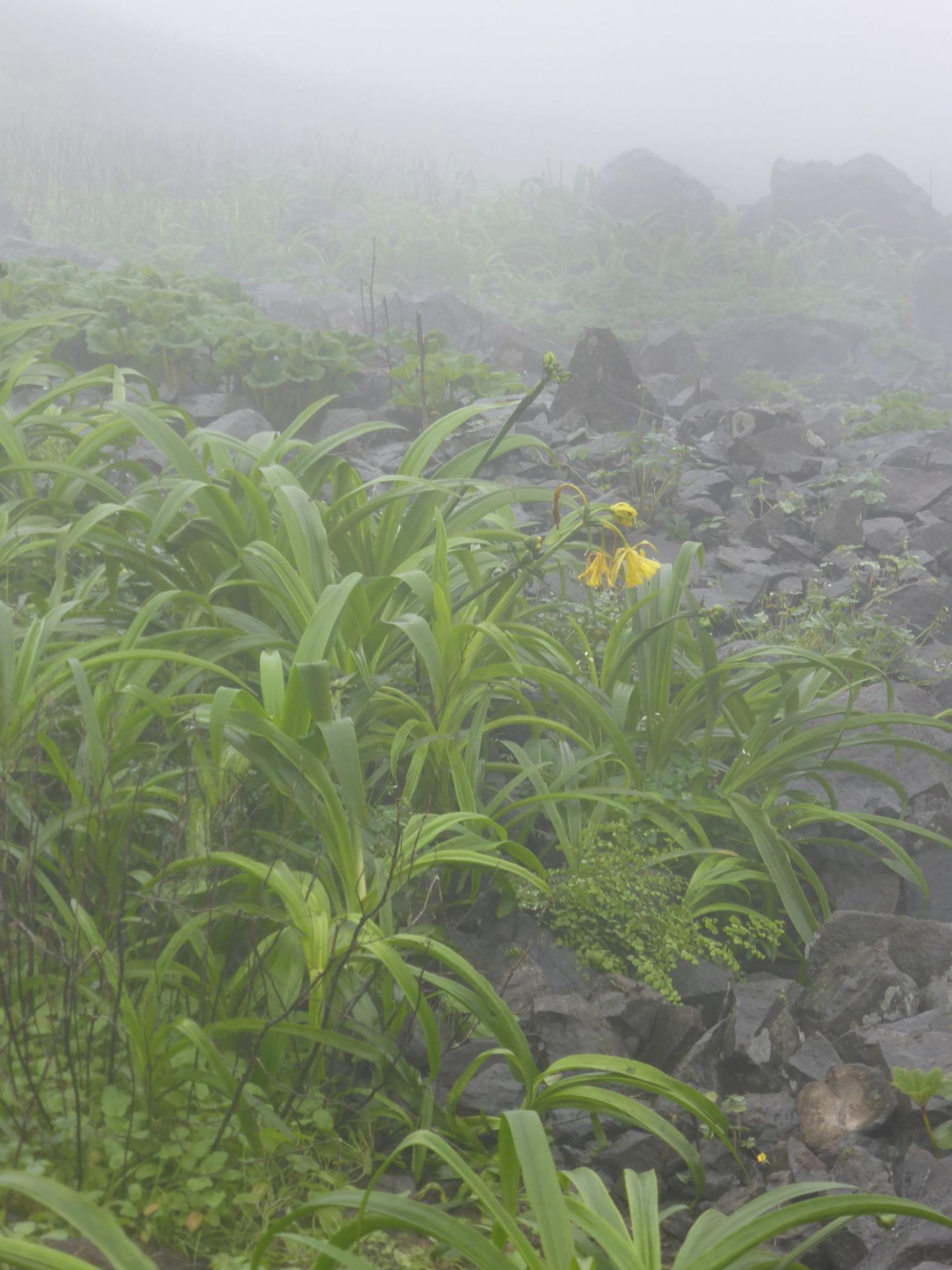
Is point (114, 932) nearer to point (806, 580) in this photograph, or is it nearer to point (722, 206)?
point (806, 580)

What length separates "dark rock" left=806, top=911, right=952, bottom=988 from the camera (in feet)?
7.05

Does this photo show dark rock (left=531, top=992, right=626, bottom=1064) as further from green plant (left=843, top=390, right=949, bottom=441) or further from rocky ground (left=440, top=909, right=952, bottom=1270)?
green plant (left=843, top=390, right=949, bottom=441)

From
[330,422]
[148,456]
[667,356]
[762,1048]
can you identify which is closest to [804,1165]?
[762,1048]

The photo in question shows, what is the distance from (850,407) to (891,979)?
5796 mm

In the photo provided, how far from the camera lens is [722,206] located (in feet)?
49.8

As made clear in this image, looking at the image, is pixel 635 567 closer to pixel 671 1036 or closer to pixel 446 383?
pixel 671 1036

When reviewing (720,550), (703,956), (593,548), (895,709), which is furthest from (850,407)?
(703,956)

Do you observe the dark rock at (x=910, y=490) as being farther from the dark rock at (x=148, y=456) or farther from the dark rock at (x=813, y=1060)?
the dark rock at (x=813, y=1060)

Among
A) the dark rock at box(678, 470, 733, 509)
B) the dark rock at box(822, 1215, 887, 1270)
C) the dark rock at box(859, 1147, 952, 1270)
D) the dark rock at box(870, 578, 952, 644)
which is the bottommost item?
the dark rock at box(822, 1215, 887, 1270)

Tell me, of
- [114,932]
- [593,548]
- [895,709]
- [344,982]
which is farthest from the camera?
[895,709]

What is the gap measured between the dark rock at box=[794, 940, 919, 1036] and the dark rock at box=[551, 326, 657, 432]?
164 inches

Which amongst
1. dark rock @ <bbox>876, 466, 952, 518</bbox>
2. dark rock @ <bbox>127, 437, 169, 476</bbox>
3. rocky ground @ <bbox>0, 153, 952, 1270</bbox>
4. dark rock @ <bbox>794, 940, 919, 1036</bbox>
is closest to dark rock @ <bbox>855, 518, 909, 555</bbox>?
rocky ground @ <bbox>0, 153, 952, 1270</bbox>

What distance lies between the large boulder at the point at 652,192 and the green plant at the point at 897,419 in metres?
7.66

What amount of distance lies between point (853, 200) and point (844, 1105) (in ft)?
52.1
